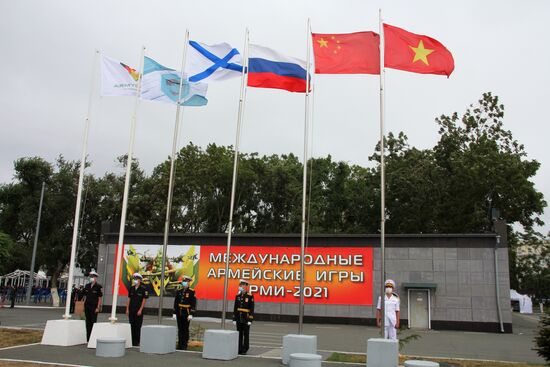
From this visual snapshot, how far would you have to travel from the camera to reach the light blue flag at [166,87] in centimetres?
1515

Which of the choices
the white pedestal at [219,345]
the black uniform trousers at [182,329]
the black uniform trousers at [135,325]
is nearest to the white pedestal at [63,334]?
the black uniform trousers at [135,325]

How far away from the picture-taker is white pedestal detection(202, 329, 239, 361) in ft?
38.3

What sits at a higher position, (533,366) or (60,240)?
(60,240)

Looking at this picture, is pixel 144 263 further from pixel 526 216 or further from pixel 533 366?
pixel 526 216

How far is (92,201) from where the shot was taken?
156ft

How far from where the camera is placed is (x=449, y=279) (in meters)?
24.8

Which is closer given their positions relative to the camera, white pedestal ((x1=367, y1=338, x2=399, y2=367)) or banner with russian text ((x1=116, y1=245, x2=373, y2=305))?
white pedestal ((x1=367, y1=338, x2=399, y2=367))

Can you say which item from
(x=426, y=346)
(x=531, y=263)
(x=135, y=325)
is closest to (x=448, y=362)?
(x=426, y=346)

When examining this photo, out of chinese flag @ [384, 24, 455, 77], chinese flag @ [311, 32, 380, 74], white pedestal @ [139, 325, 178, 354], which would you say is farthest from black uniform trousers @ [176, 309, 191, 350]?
chinese flag @ [384, 24, 455, 77]

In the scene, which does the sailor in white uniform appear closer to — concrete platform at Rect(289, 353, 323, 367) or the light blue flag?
concrete platform at Rect(289, 353, 323, 367)

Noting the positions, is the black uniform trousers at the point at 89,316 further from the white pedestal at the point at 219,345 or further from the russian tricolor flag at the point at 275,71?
the russian tricolor flag at the point at 275,71

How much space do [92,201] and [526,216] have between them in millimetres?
37762

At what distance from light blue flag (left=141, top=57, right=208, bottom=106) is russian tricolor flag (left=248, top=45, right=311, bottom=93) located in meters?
1.81

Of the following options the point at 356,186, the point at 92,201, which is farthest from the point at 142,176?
the point at 356,186
